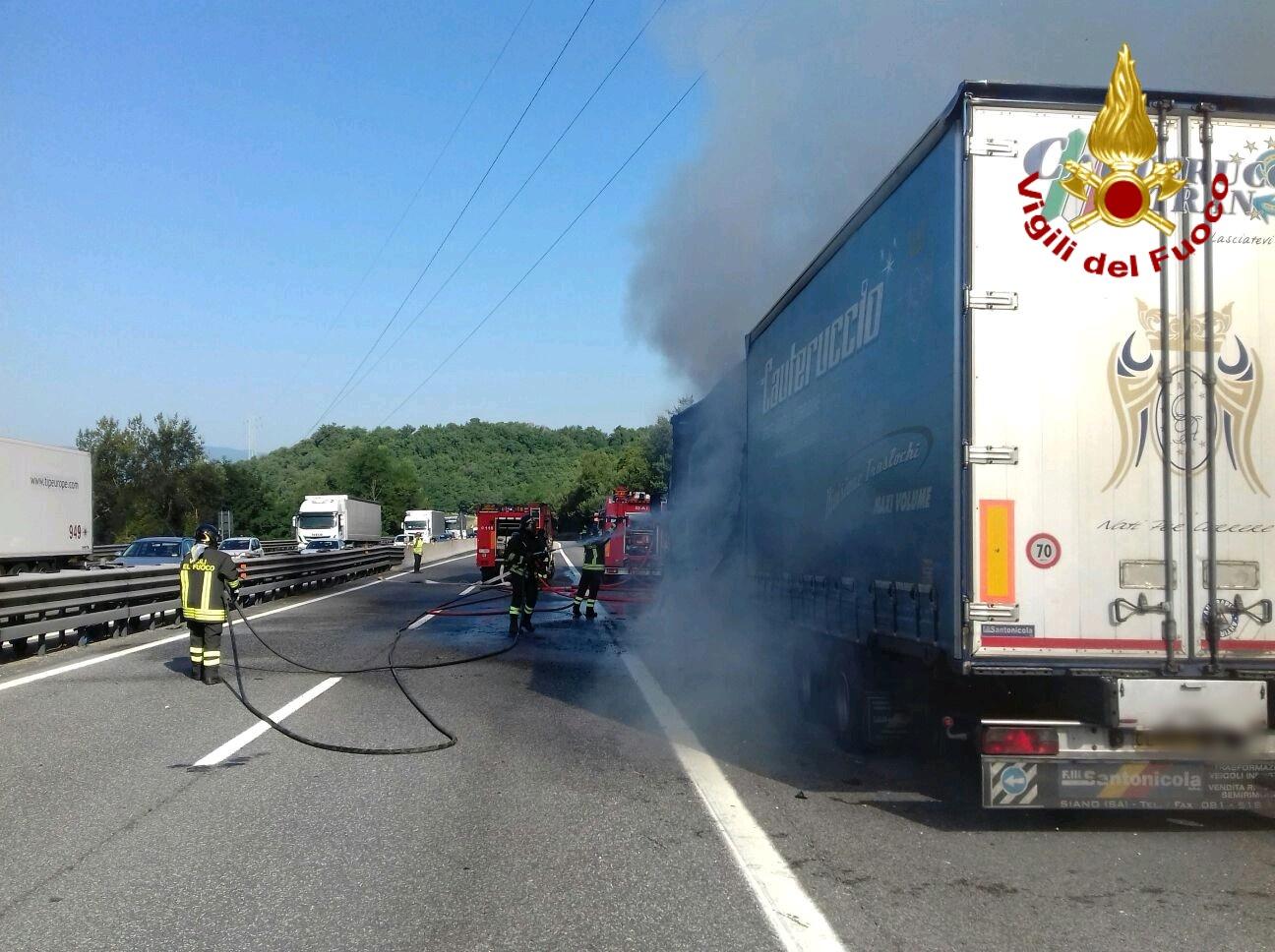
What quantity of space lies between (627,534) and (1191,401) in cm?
2347

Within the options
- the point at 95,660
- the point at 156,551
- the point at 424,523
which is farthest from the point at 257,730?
the point at 424,523

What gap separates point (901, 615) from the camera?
6.56 metres

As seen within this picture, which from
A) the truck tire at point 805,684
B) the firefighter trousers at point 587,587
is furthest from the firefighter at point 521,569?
the truck tire at point 805,684

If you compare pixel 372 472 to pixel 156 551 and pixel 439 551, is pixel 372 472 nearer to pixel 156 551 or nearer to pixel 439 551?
pixel 439 551

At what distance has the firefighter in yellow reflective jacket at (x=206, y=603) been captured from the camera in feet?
36.9

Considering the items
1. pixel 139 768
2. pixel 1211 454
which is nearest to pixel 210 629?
pixel 139 768

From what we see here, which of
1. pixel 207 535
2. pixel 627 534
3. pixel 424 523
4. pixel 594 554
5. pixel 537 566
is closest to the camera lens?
pixel 207 535

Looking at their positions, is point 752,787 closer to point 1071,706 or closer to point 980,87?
point 1071,706

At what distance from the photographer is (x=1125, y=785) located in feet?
18.2

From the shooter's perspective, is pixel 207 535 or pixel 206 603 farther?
pixel 207 535

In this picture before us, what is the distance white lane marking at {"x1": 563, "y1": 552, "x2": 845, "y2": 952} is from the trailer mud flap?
116 centimetres

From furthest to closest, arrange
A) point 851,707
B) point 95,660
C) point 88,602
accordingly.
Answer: point 88,602 → point 95,660 → point 851,707

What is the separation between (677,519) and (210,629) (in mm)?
7312

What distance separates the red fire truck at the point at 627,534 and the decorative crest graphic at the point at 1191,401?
20041 millimetres
